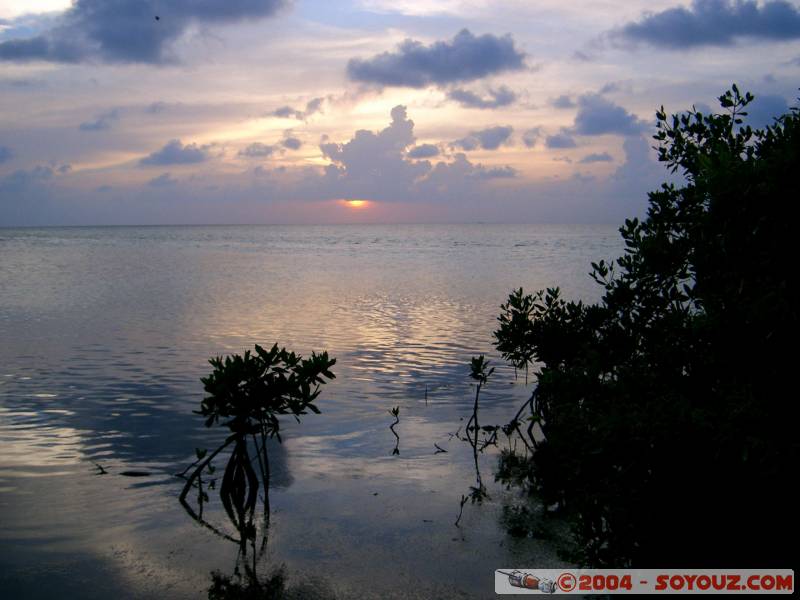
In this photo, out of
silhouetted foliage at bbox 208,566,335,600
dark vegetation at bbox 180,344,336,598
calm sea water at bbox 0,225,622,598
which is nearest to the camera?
Result: silhouetted foliage at bbox 208,566,335,600

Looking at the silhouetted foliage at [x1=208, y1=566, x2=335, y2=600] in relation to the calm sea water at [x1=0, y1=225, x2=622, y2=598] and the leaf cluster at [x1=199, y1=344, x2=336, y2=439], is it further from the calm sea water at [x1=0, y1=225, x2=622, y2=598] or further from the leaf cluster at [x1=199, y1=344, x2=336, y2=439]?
the leaf cluster at [x1=199, y1=344, x2=336, y2=439]

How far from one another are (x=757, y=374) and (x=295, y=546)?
706 cm

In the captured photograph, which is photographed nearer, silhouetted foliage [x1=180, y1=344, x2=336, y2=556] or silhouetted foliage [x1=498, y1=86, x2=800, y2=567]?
silhouetted foliage [x1=498, y1=86, x2=800, y2=567]

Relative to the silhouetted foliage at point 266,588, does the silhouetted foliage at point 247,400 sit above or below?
above

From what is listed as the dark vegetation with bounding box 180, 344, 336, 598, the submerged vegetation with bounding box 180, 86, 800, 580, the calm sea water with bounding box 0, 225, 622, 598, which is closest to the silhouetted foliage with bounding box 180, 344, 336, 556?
the dark vegetation with bounding box 180, 344, 336, 598

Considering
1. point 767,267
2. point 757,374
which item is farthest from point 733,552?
point 767,267

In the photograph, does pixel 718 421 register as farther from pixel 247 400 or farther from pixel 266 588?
pixel 247 400

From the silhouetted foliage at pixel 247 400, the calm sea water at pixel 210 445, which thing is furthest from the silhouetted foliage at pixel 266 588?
the silhouetted foliage at pixel 247 400

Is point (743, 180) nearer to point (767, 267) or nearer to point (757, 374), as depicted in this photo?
point (767, 267)

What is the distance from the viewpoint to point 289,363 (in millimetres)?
10984

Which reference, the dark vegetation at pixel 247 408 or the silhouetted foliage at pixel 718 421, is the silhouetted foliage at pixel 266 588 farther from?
the silhouetted foliage at pixel 718 421

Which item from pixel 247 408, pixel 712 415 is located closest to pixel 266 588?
pixel 247 408

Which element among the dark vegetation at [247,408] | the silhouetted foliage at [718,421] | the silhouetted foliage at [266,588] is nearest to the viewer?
the silhouetted foliage at [718,421]

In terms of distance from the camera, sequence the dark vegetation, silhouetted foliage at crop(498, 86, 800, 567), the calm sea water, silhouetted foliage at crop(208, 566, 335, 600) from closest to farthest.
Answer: silhouetted foliage at crop(498, 86, 800, 567), silhouetted foliage at crop(208, 566, 335, 600), the calm sea water, the dark vegetation
